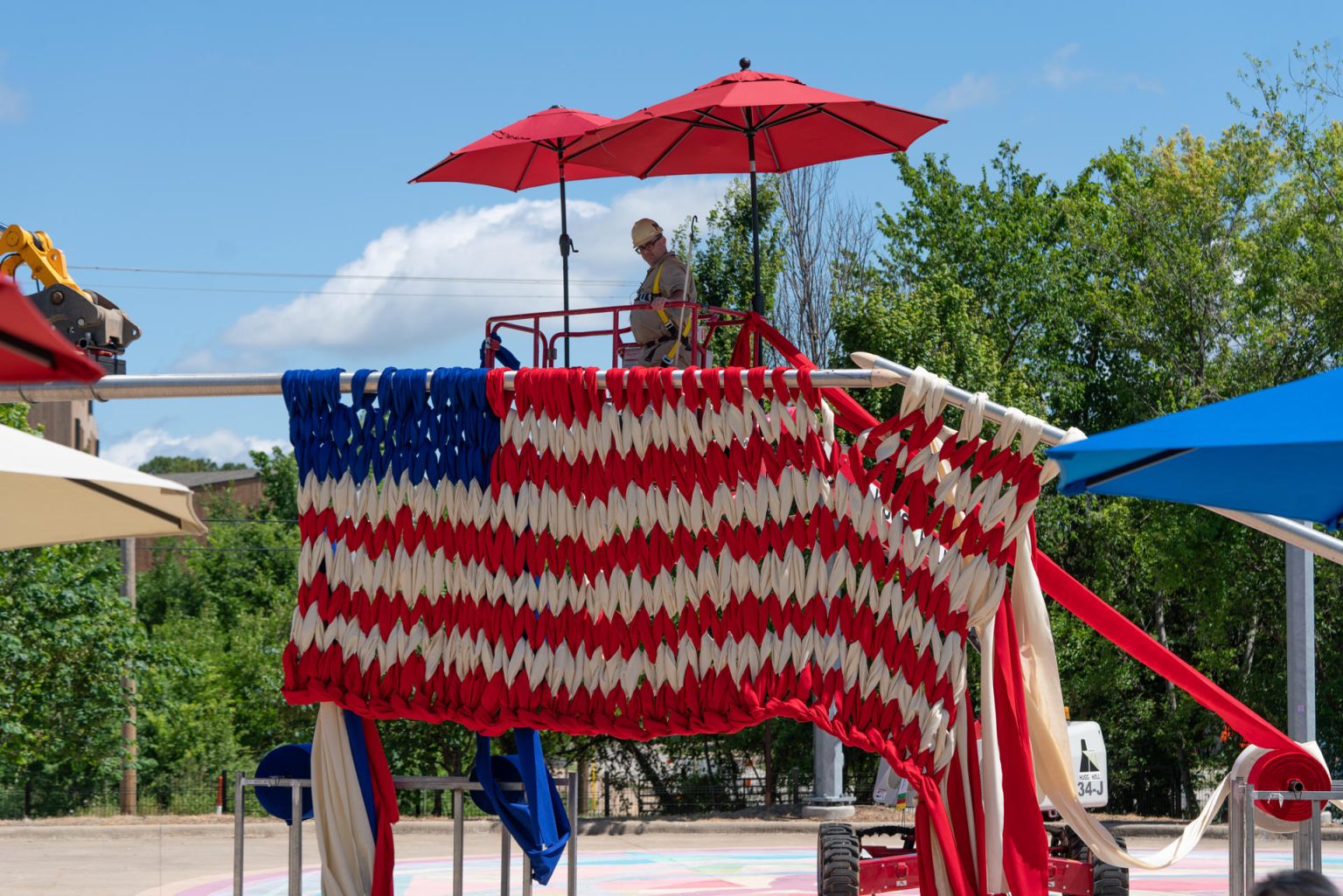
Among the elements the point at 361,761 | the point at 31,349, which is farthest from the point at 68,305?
the point at 31,349

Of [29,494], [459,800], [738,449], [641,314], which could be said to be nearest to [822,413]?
[738,449]

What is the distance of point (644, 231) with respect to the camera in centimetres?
938

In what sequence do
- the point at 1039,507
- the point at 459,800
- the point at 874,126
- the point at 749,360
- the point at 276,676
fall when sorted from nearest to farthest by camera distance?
the point at 459,800 < the point at 749,360 < the point at 874,126 < the point at 1039,507 < the point at 276,676

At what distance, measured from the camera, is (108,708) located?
1035 inches

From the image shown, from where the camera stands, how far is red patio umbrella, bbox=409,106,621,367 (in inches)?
383

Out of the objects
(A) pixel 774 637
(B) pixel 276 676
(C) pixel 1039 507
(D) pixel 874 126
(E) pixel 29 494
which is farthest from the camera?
(B) pixel 276 676

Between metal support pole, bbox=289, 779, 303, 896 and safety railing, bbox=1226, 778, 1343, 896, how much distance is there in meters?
4.16

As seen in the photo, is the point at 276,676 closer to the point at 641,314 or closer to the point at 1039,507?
the point at 1039,507

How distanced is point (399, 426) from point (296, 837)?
205cm

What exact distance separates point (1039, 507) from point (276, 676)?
748 inches

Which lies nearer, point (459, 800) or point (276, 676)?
point (459, 800)

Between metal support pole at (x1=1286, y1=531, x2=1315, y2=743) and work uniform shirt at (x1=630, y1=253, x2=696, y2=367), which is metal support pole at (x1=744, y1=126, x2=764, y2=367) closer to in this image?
work uniform shirt at (x1=630, y1=253, x2=696, y2=367)

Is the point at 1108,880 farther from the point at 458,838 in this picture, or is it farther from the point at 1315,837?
the point at 458,838

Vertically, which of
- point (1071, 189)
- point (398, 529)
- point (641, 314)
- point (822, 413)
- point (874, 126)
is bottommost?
point (398, 529)
